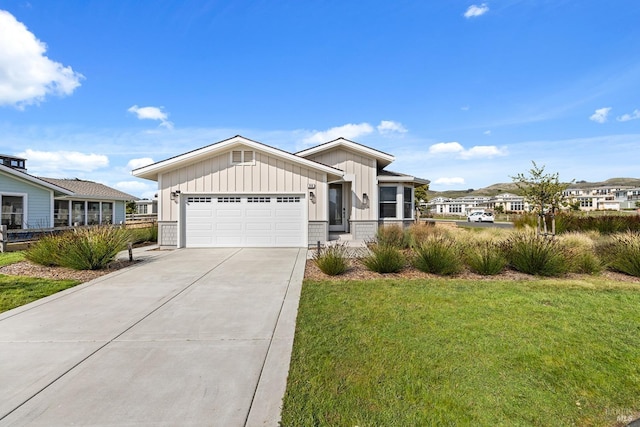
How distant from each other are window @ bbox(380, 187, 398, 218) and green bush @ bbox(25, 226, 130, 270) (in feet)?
38.8

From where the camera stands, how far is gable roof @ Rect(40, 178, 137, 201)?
71.8 feet

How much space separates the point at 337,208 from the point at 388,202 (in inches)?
110

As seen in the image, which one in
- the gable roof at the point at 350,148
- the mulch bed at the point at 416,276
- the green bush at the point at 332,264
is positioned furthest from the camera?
the gable roof at the point at 350,148

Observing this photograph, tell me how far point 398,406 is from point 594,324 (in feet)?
13.0

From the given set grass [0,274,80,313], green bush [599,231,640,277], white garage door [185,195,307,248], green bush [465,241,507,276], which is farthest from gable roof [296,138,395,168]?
grass [0,274,80,313]

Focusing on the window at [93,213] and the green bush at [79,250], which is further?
the window at [93,213]

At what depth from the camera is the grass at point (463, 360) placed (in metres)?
2.56

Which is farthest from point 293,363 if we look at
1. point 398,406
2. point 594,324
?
point 594,324

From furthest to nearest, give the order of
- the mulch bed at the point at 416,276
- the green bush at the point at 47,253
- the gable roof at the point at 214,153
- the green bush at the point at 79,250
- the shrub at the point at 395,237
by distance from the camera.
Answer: the gable roof at the point at 214,153
the shrub at the point at 395,237
the green bush at the point at 47,253
the green bush at the point at 79,250
the mulch bed at the point at 416,276

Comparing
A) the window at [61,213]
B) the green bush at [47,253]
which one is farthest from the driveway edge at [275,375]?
the window at [61,213]

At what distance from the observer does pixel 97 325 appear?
4.56 meters

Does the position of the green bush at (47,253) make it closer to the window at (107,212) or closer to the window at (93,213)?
the window at (93,213)

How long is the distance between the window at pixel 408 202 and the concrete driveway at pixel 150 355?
11.1m

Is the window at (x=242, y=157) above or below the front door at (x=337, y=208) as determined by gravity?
above
